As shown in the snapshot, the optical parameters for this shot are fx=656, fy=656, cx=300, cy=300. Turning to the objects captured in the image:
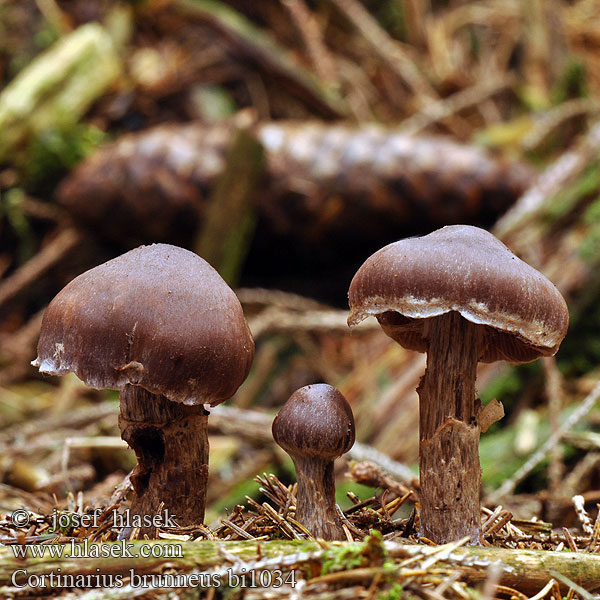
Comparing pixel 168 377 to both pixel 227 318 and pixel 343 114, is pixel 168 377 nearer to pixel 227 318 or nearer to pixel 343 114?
pixel 227 318

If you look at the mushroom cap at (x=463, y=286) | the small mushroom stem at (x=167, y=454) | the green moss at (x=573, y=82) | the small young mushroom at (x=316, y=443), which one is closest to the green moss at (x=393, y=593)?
the small young mushroom at (x=316, y=443)

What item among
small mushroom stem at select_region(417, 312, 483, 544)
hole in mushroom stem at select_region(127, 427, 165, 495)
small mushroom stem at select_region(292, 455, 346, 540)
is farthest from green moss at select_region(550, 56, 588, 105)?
hole in mushroom stem at select_region(127, 427, 165, 495)

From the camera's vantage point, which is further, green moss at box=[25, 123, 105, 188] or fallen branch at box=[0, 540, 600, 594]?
green moss at box=[25, 123, 105, 188]

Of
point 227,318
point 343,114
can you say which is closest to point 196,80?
point 343,114

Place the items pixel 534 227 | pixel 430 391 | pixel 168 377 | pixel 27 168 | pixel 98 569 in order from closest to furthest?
pixel 98 569, pixel 168 377, pixel 430 391, pixel 534 227, pixel 27 168

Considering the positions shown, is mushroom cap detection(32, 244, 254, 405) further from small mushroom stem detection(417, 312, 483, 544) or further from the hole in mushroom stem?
small mushroom stem detection(417, 312, 483, 544)

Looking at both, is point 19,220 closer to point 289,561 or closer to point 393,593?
point 289,561

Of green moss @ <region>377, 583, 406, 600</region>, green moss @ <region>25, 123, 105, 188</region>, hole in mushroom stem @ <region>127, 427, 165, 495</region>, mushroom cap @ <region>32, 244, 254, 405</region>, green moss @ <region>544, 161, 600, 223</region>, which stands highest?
green moss @ <region>25, 123, 105, 188</region>

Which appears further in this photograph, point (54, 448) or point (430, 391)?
point (54, 448)
